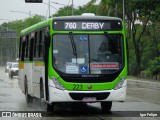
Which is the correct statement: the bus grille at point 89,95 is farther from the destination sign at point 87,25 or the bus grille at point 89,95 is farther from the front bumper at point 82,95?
the destination sign at point 87,25

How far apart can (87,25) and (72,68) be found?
4.79 ft

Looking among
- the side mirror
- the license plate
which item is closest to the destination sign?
the side mirror

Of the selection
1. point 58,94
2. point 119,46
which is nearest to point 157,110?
point 119,46

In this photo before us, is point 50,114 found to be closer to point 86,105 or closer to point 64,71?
point 64,71

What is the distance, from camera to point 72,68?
1573 cm

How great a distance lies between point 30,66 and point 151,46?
119 feet

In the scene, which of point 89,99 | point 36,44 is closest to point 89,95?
point 89,99

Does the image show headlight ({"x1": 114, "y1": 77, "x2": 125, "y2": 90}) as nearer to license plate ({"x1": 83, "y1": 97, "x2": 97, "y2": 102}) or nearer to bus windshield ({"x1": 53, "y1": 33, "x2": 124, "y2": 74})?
bus windshield ({"x1": 53, "y1": 33, "x2": 124, "y2": 74})

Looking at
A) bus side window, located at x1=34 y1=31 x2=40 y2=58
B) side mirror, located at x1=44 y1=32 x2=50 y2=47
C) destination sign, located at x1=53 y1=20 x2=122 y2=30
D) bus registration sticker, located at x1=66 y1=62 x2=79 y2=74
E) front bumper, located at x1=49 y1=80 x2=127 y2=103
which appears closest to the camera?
front bumper, located at x1=49 y1=80 x2=127 y2=103

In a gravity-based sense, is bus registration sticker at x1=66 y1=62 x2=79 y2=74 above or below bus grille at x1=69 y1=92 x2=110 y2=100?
above

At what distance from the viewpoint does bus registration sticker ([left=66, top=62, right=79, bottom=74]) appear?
618 inches

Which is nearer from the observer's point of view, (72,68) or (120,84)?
(72,68)

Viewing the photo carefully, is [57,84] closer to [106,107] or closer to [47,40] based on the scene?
[47,40]

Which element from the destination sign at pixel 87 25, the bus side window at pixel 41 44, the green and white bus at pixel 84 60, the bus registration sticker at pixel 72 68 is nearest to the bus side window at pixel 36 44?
the bus side window at pixel 41 44
